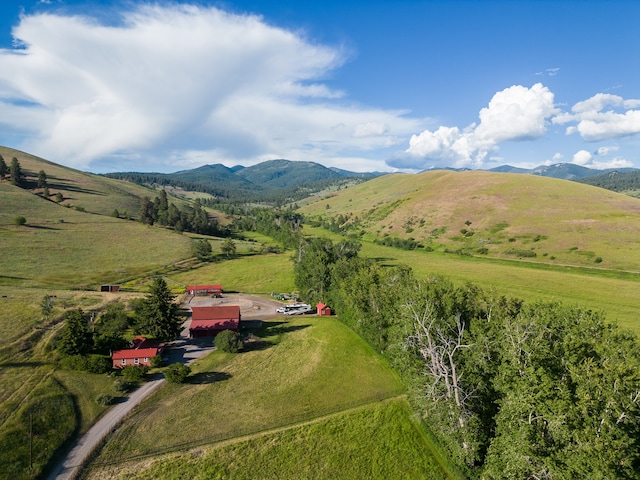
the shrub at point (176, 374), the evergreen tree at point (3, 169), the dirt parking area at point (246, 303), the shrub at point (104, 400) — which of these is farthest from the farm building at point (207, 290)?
the evergreen tree at point (3, 169)

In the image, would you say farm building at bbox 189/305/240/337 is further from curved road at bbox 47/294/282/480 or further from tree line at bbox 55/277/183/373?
tree line at bbox 55/277/183/373

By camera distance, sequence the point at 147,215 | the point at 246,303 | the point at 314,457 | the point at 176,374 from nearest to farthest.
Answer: the point at 314,457 → the point at 176,374 → the point at 246,303 → the point at 147,215

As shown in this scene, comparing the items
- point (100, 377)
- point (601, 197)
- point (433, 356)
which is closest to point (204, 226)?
point (100, 377)

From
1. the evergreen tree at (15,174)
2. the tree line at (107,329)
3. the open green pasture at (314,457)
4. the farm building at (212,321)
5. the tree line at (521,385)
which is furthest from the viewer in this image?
the evergreen tree at (15,174)

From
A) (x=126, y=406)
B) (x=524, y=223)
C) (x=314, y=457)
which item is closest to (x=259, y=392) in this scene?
(x=314, y=457)

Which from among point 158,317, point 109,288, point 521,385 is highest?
point 521,385

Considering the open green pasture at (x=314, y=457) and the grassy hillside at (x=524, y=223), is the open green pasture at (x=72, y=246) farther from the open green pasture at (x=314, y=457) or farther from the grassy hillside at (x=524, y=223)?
the grassy hillside at (x=524, y=223)

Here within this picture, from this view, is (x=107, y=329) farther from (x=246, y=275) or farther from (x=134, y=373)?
(x=246, y=275)
